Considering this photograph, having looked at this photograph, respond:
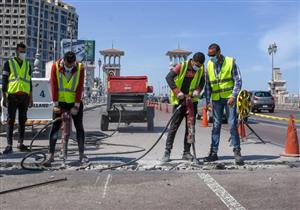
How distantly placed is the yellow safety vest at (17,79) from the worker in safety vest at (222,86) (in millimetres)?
3711

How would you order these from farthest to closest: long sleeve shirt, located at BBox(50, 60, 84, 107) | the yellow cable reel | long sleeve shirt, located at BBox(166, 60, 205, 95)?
1. the yellow cable reel
2. long sleeve shirt, located at BBox(166, 60, 205, 95)
3. long sleeve shirt, located at BBox(50, 60, 84, 107)

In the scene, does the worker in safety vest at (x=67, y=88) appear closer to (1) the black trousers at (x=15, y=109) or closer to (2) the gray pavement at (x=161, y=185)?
(2) the gray pavement at (x=161, y=185)

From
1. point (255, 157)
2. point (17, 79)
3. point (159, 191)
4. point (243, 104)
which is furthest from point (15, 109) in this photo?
point (243, 104)

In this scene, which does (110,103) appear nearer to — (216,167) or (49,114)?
(49,114)

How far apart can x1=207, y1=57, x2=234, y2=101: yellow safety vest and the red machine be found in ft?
24.3

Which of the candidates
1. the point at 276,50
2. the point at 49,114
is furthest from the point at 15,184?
the point at 276,50

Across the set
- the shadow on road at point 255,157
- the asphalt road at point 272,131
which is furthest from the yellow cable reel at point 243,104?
the shadow on road at point 255,157

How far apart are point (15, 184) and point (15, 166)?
1.42 m

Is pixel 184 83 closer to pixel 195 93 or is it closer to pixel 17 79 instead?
pixel 195 93

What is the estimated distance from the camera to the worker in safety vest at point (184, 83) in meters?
8.20

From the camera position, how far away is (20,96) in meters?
9.55

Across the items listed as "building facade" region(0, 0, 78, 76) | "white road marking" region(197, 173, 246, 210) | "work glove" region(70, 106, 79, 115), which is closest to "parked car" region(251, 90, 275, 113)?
"work glove" region(70, 106, 79, 115)

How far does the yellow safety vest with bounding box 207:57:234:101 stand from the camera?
824cm

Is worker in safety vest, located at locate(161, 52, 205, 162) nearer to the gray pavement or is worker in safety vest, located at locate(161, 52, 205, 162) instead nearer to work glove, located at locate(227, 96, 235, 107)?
the gray pavement
